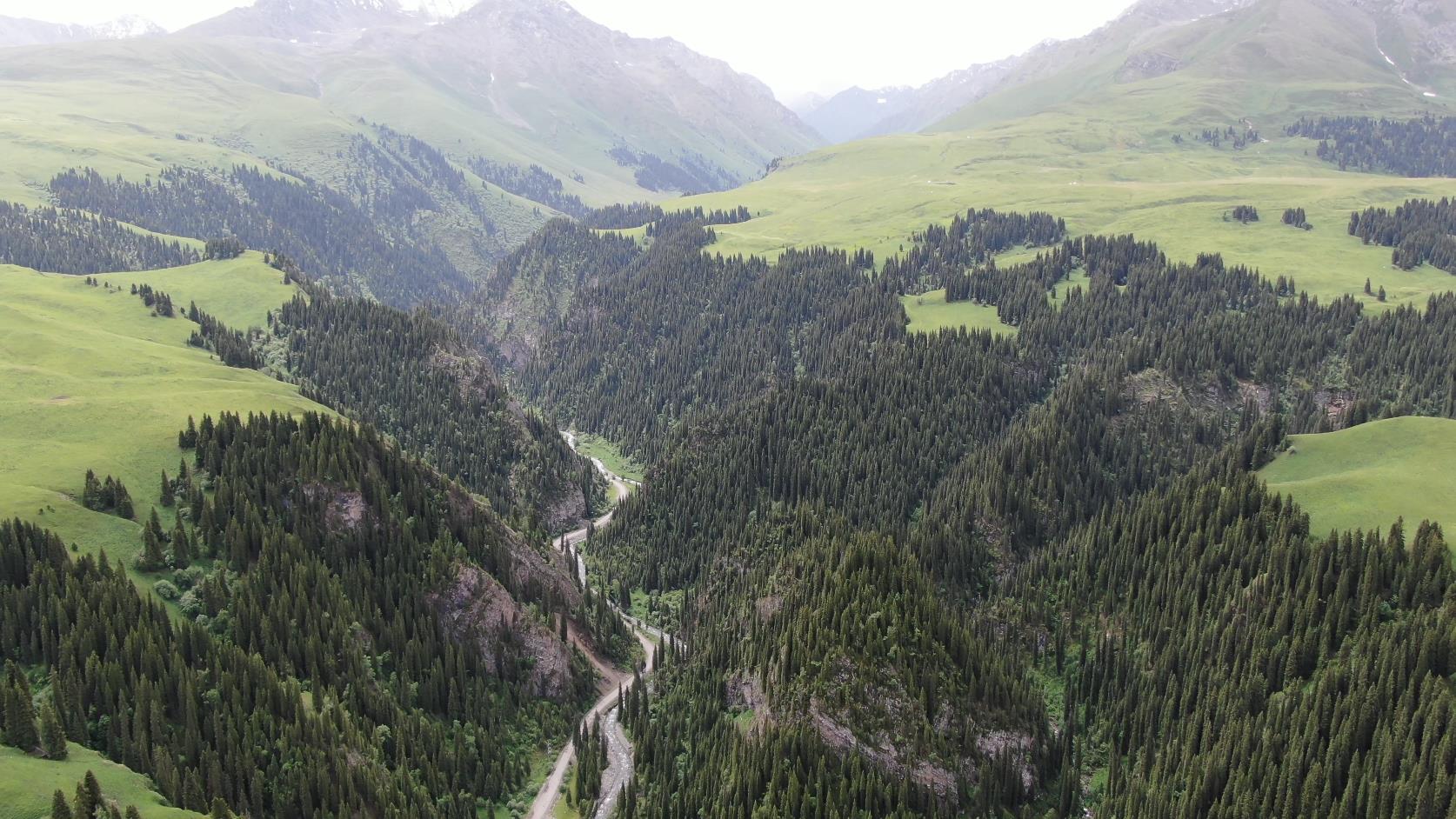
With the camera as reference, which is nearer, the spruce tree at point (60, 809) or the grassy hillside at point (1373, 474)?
the spruce tree at point (60, 809)

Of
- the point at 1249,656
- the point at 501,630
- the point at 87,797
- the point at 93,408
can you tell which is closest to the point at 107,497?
the point at 93,408

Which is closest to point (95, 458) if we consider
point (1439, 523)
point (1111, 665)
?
point (1111, 665)

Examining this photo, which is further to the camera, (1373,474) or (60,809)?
(1373,474)

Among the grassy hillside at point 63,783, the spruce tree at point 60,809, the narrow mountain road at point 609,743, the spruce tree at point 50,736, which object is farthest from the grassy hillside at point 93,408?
the narrow mountain road at point 609,743

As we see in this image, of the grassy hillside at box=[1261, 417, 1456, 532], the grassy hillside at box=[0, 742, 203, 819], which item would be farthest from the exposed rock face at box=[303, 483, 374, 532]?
the grassy hillside at box=[1261, 417, 1456, 532]

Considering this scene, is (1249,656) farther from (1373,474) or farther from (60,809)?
(60,809)

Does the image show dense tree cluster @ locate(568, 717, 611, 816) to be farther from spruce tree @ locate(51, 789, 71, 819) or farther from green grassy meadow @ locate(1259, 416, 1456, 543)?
green grassy meadow @ locate(1259, 416, 1456, 543)

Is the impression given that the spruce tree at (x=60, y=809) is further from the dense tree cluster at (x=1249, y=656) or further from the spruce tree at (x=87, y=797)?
the dense tree cluster at (x=1249, y=656)
